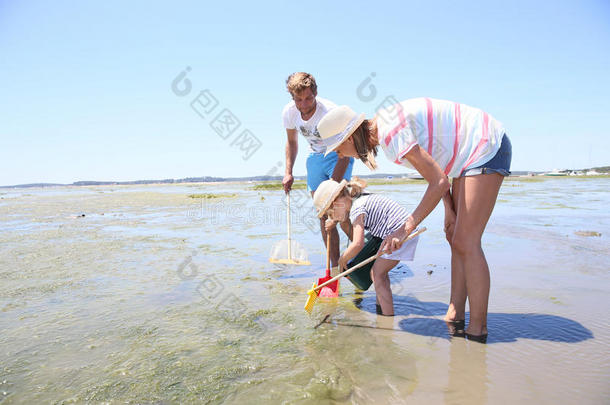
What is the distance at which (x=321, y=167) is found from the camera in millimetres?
3752

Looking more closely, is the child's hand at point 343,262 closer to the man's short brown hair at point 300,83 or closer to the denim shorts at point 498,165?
the denim shorts at point 498,165

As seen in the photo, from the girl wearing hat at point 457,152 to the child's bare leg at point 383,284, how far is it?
47 cm

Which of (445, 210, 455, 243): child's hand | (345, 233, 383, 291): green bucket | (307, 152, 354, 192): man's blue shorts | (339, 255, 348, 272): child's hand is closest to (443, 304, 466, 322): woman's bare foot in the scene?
(445, 210, 455, 243): child's hand

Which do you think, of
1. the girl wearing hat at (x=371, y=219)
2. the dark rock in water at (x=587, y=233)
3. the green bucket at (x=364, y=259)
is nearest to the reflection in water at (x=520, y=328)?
the girl wearing hat at (x=371, y=219)

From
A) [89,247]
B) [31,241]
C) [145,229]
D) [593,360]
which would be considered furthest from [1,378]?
[145,229]

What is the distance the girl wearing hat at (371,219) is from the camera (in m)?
2.76

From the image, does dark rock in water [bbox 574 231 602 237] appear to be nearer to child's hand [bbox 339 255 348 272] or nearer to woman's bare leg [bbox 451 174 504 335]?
woman's bare leg [bbox 451 174 504 335]

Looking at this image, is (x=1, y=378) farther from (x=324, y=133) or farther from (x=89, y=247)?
(x=89, y=247)

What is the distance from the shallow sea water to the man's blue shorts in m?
1.11

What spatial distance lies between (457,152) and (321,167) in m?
1.74

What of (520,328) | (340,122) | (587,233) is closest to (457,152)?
(340,122)

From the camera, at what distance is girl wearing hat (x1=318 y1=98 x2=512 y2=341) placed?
2.05m

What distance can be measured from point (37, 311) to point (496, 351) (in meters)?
3.37

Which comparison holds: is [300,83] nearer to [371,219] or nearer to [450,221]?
[371,219]
